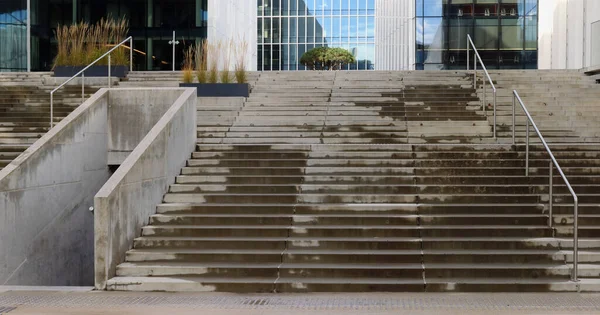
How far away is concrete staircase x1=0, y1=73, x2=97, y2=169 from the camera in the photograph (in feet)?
51.2

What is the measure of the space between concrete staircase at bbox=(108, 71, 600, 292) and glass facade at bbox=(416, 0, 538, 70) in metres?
19.2

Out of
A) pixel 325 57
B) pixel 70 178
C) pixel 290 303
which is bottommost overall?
pixel 290 303

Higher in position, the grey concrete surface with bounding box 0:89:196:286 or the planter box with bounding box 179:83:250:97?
the planter box with bounding box 179:83:250:97

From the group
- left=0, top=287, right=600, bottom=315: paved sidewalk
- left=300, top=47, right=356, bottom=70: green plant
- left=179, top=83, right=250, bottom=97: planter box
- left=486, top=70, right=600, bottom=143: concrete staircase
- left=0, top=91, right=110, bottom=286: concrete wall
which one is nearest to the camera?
left=0, top=287, right=600, bottom=315: paved sidewalk

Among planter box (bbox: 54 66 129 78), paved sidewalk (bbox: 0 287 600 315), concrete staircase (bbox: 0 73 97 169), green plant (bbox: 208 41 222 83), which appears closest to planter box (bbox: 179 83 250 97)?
green plant (bbox: 208 41 222 83)

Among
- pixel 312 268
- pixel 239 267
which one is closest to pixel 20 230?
pixel 239 267

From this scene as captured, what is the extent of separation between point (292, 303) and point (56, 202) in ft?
20.5

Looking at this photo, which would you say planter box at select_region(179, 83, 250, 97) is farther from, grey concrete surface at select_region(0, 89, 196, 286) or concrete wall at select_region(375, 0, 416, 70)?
concrete wall at select_region(375, 0, 416, 70)

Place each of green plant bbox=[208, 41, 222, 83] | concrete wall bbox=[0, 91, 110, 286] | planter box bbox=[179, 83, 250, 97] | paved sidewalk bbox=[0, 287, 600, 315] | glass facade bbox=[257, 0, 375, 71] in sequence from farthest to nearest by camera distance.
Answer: glass facade bbox=[257, 0, 375, 71], green plant bbox=[208, 41, 222, 83], planter box bbox=[179, 83, 250, 97], concrete wall bbox=[0, 91, 110, 286], paved sidewalk bbox=[0, 287, 600, 315]

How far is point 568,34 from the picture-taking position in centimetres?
2769

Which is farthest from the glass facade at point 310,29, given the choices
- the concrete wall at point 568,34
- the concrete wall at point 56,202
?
the concrete wall at point 56,202

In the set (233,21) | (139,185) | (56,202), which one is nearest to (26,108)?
(56,202)

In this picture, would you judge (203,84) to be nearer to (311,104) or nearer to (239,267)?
(311,104)

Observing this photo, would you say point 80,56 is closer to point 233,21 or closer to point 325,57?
point 325,57
